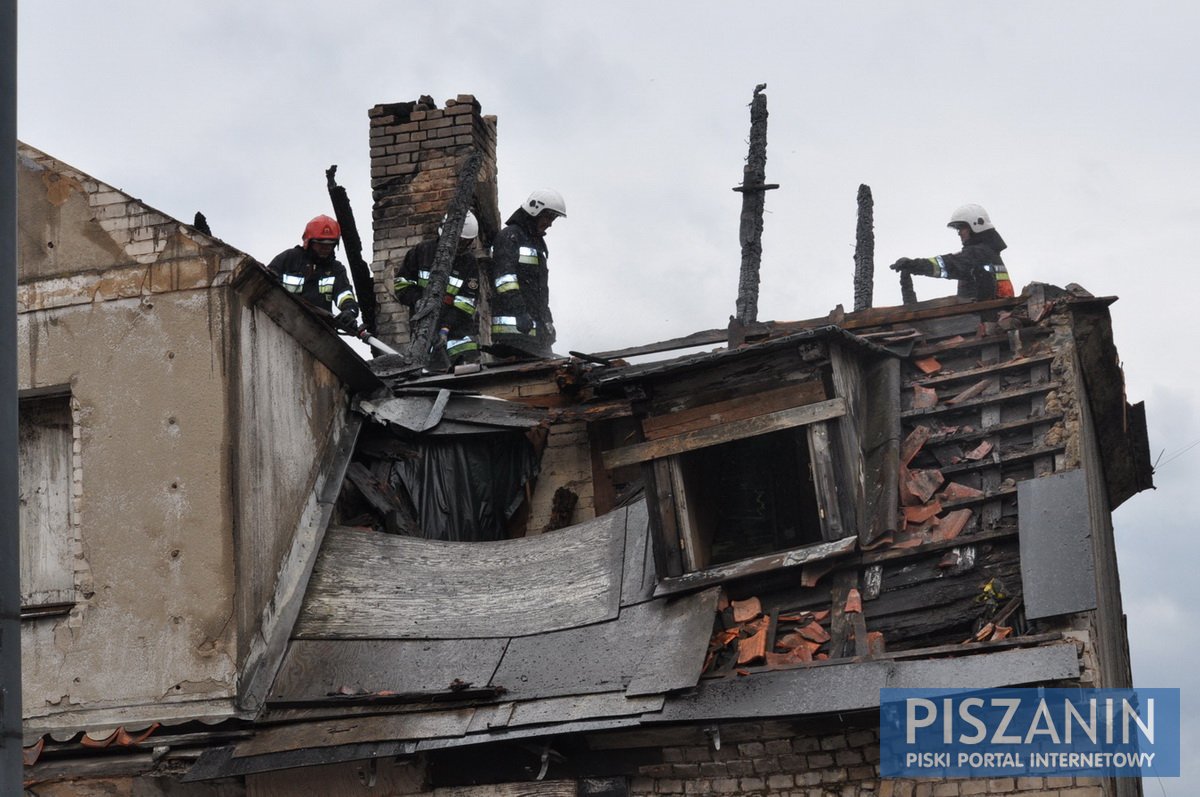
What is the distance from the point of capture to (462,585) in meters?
11.9

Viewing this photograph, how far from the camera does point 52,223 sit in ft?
39.8

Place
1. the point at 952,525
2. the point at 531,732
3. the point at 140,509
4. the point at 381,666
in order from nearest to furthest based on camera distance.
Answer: the point at 531,732
the point at 952,525
the point at 381,666
the point at 140,509

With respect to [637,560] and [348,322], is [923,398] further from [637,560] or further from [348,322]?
[348,322]

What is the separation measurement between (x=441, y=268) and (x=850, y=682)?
293 inches

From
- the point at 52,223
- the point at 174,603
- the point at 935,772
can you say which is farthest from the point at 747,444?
the point at 52,223

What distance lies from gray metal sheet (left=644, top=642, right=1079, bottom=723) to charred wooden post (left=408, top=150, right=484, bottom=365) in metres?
5.79

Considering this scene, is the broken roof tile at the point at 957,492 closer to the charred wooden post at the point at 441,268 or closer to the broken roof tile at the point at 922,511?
the broken roof tile at the point at 922,511

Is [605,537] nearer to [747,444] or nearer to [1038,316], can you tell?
[747,444]

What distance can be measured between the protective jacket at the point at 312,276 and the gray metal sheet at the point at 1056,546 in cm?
797

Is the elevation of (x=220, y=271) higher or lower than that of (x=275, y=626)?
higher

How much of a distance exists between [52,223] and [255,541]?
2830mm

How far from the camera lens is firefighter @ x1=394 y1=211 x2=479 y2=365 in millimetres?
16641

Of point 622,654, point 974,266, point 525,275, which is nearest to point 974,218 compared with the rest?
point 974,266

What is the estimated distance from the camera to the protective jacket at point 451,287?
54.6 feet
